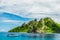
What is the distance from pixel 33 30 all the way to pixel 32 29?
6356 millimetres

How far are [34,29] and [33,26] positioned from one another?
4.78 metres

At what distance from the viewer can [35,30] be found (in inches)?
7692

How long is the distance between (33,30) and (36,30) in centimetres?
819

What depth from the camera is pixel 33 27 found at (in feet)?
650

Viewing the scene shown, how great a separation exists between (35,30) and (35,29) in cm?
243

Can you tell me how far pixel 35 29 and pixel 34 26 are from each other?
154 inches

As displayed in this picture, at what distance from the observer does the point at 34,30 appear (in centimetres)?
19262

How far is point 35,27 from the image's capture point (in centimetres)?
19975

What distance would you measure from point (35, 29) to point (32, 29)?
3.12 m

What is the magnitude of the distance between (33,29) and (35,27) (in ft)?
18.2

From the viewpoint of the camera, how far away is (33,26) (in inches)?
7864

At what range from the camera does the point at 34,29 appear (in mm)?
196125

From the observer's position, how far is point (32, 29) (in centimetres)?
19775
